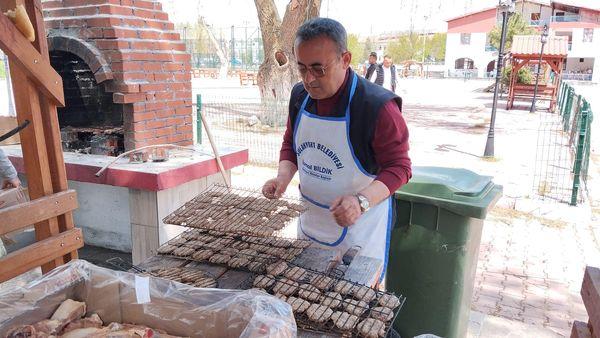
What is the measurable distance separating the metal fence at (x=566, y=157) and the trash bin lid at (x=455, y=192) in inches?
183

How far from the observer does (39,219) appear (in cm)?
206

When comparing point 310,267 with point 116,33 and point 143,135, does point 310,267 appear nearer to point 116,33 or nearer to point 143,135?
point 143,135

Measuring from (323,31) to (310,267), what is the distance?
1.11 metres

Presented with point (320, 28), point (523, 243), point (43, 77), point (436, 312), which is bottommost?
point (523, 243)

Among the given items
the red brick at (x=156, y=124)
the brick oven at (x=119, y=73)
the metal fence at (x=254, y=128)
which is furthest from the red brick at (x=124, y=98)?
the metal fence at (x=254, y=128)

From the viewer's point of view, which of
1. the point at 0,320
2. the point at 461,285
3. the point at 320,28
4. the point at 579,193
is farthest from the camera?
the point at 579,193

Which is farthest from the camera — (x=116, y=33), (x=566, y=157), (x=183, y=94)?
(x=566, y=157)

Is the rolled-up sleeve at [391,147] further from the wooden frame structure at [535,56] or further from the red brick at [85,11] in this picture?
the wooden frame structure at [535,56]

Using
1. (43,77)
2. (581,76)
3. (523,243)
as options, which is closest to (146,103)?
(43,77)

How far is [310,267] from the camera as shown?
2078 mm

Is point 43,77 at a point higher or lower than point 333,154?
higher

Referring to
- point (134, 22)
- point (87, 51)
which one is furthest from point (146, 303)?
point (134, 22)

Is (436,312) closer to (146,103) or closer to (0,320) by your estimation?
(0,320)

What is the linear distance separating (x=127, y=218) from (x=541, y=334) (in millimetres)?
4139
